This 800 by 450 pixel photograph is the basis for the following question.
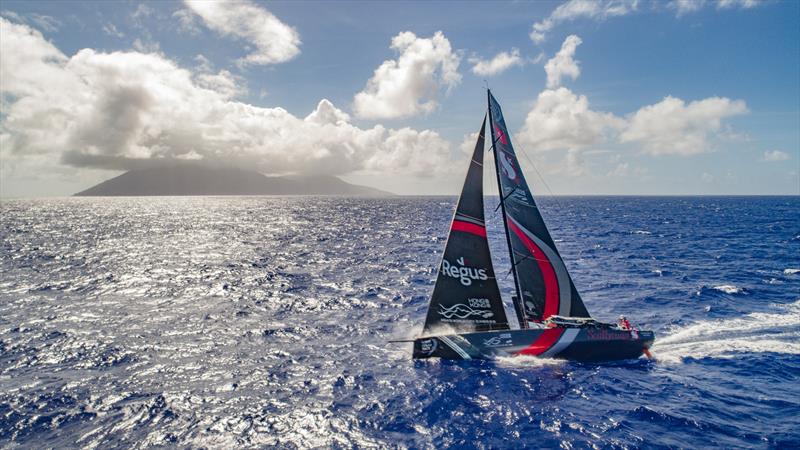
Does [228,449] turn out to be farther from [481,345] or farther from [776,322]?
[776,322]

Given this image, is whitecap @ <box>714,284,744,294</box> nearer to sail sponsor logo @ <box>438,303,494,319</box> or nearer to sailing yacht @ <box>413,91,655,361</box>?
sailing yacht @ <box>413,91,655,361</box>

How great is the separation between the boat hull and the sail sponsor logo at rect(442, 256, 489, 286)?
2.45 metres

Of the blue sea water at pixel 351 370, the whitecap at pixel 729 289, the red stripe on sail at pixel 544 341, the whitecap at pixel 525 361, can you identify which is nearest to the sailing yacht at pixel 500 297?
the red stripe on sail at pixel 544 341

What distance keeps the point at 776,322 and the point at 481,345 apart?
58.1 feet

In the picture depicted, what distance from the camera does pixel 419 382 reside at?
16188 mm

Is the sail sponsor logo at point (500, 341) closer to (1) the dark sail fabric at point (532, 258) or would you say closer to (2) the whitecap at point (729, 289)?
(1) the dark sail fabric at point (532, 258)

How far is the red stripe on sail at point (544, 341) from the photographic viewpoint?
17.8 metres

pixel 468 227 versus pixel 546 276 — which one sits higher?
pixel 468 227

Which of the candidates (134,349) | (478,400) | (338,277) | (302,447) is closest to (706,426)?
(478,400)

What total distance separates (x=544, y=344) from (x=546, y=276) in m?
3.24

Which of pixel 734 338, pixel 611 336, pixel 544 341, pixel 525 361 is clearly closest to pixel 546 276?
pixel 544 341

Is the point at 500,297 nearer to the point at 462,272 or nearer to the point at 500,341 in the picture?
the point at 500,341

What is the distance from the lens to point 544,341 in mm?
17828

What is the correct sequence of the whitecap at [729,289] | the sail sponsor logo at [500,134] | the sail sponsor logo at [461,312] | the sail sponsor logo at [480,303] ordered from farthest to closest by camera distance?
1. the whitecap at [729,289]
2. the sail sponsor logo at [480,303]
3. the sail sponsor logo at [461,312]
4. the sail sponsor logo at [500,134]
